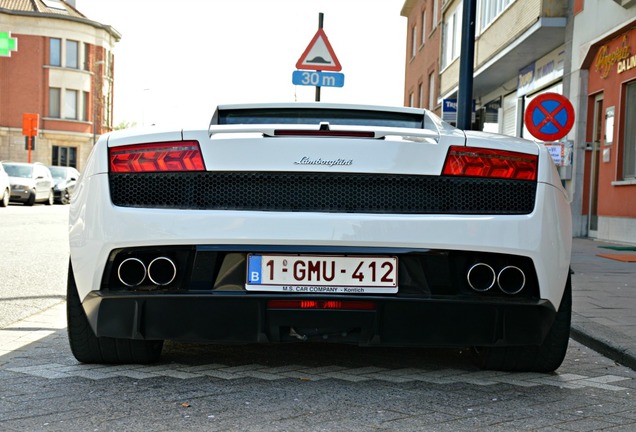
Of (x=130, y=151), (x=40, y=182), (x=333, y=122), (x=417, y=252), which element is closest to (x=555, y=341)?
(x=417, y=252)

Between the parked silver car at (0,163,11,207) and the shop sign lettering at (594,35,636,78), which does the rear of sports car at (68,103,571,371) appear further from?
the parked silver car at (0,163,11,207)

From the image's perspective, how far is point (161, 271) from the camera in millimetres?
3834

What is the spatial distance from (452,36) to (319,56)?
18.1m

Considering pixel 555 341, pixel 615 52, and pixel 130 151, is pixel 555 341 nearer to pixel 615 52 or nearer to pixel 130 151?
pixel 130 151

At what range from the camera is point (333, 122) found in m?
4.75

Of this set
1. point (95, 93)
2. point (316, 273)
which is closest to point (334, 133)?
point (316, 273)

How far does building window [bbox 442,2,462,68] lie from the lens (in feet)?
96.0

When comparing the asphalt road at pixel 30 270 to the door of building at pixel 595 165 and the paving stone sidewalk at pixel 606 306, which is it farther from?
the door of building at pixel 595 165

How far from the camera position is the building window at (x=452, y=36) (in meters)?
29.3

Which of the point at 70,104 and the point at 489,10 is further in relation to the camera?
the point at 70,104

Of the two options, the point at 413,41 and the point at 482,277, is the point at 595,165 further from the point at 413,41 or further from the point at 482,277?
the point at 413,41

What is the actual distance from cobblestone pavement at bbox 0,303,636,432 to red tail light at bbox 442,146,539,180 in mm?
921

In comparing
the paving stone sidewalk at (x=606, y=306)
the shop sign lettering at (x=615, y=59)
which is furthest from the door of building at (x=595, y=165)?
the paving stone sidewalk at (x=606, y=306)

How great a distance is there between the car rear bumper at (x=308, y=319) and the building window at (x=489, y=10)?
1821 centimetres
